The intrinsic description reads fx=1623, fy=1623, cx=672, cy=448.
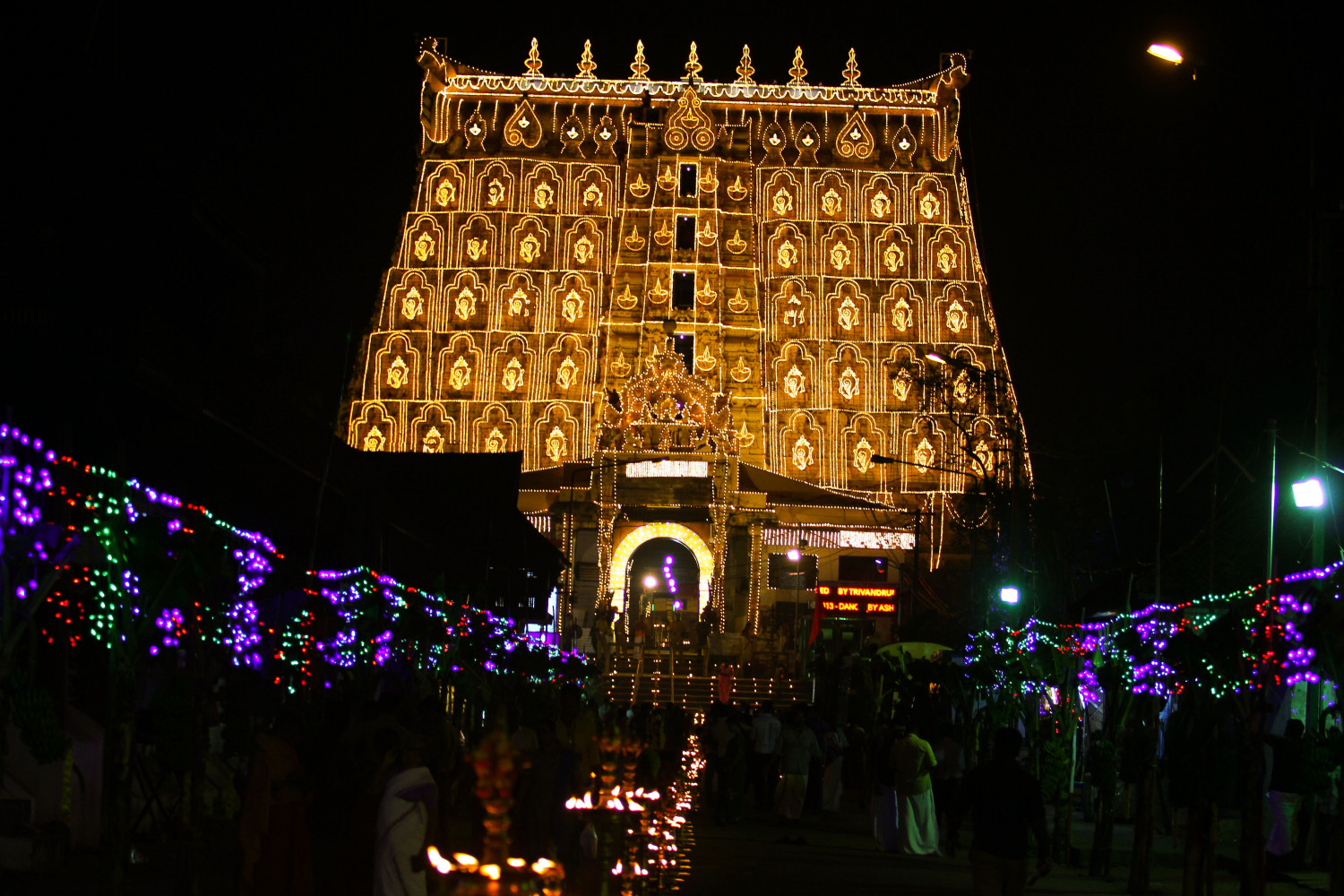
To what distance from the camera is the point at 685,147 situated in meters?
65.8

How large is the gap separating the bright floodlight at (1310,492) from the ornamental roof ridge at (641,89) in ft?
170

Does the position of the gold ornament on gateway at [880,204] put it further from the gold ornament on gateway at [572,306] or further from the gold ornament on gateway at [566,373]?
the gold ornament on gateway at [566,373]

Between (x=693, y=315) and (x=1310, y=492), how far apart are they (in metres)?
46.0

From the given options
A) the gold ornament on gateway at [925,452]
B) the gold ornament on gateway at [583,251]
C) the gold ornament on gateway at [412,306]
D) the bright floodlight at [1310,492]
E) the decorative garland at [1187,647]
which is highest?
the gold ornament on gateway at [583,251]

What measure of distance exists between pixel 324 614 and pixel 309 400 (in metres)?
11.3

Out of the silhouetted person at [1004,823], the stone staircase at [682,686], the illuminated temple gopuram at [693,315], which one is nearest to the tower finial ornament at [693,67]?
the illuminated temple gopuram at [693,315]

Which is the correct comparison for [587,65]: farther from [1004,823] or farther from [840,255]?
[1004,823]

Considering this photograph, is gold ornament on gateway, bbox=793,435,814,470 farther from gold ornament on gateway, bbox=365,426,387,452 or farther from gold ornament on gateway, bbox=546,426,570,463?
gold ornament on gateway, bbox=365,426,387,452

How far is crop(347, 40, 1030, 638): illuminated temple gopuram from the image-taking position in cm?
5750

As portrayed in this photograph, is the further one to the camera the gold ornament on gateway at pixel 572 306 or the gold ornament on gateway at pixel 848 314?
the gold ornament on gateway at pixel 848 314

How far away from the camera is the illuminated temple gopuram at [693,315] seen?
5750 cm

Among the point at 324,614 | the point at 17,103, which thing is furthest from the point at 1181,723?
the point at 17,103

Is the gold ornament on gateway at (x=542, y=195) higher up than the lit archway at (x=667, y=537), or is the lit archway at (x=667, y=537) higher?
the gold ornament on gateway at (x=542, y=195)

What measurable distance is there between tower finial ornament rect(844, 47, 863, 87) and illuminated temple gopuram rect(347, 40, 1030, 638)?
8 centimetres
